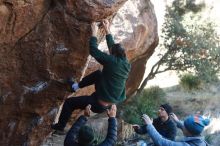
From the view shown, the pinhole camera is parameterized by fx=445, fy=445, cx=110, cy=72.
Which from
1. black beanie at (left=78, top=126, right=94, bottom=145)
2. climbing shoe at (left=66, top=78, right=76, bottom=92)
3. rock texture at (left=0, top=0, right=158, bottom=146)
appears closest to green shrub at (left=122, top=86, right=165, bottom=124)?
rock texture at (left=0, top=0, right=158, bottom=146)

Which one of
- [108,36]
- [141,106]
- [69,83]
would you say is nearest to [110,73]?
[108,36]

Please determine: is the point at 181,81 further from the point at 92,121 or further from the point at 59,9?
the point at 59,9

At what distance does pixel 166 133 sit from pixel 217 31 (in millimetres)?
12280

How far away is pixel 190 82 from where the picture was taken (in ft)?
66.9

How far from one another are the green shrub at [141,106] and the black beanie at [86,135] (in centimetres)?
1128

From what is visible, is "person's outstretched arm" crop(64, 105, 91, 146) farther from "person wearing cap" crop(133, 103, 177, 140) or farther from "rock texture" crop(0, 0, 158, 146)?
"rock texture" crop(0, 0, 158, 146)

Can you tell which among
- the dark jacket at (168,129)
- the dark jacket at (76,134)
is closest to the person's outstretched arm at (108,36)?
the dark jacket at (168,129)

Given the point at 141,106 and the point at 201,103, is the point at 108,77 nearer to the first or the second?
the point at 141,106

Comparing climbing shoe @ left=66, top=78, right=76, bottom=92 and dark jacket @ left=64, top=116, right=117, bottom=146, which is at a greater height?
climbing shoe @ left=66, top=78, right=76, bottom=92

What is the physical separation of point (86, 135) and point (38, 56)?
13.3 feet

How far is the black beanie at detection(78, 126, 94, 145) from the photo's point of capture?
6469 mm

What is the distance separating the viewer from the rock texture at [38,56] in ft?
31.2

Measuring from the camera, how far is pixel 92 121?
1648cm

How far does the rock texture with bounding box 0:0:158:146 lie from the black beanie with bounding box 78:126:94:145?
3.57 meters
